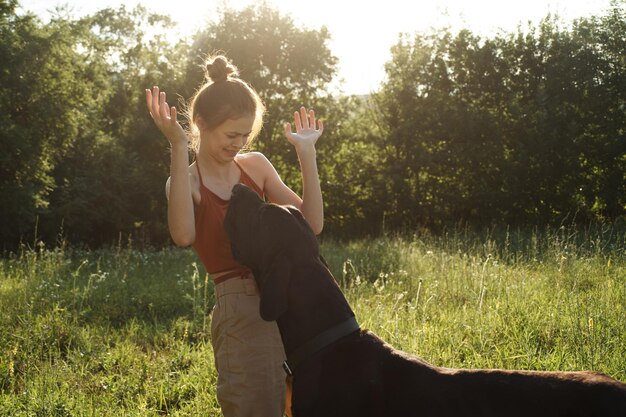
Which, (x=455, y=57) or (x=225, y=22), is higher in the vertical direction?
(x=225, y=22)

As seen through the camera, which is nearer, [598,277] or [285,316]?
[285,316]

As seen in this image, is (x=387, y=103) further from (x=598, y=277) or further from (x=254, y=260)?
(x=254, y=260)

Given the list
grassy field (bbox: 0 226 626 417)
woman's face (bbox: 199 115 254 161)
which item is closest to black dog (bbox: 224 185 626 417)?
woman's face (bbox: 199 115 254 161)

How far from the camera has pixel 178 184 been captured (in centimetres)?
268

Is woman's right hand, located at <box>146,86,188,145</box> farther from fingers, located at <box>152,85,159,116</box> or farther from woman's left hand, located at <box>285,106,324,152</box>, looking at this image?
woman's left hand, located at <box>285,106,324,152</box>

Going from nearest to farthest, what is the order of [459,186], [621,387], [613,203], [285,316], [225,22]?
[621,387]
[285,316]
[613,203]
[459,186]
[225,22]

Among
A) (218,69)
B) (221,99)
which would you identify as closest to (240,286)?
(221,99)

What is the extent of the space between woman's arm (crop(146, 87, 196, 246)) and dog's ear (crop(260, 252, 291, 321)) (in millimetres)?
451

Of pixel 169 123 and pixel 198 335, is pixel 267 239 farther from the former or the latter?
pixel 198 335

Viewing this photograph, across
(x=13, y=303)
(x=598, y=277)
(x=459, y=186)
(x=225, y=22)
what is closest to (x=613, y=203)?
(x=459, y=186)

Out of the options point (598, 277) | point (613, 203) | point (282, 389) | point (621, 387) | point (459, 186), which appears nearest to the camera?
point (621, 387)

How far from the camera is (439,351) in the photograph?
14.4 ft

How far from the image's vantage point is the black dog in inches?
82.0

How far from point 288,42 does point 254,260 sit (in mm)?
17729
